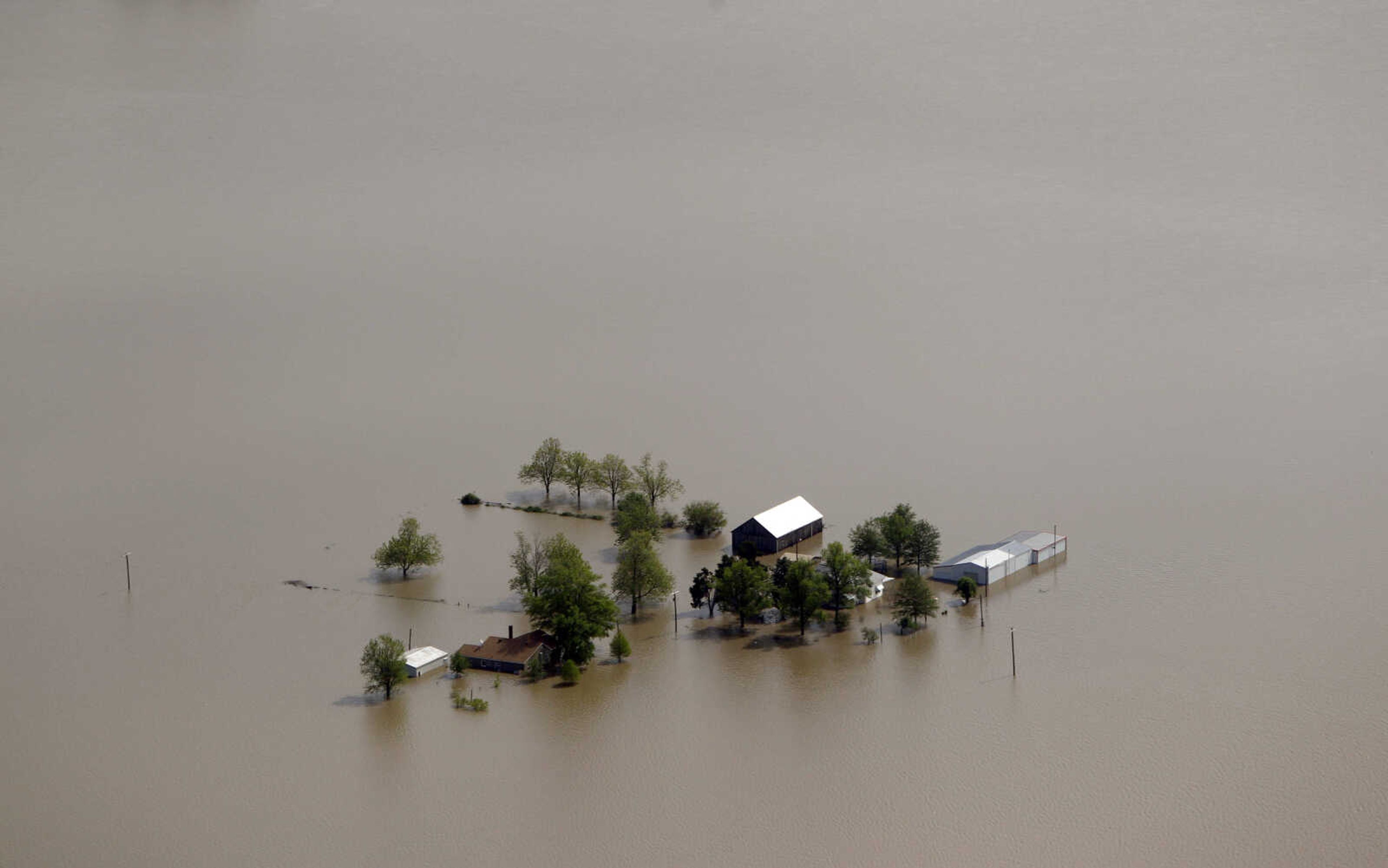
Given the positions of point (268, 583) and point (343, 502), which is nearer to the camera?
point (268, 583)

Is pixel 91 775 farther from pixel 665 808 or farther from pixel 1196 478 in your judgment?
pixel 1196 478

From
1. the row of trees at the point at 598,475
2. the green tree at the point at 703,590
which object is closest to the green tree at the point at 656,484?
the row of trees at the point at 598,475

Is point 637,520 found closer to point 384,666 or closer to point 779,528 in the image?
point 779,528

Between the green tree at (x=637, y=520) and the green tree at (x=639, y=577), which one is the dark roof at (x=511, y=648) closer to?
the green tree at (x=639, y=577)

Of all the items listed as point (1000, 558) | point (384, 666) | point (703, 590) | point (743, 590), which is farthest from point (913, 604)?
point (384, 666)

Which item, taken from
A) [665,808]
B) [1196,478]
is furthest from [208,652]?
[1196,478]

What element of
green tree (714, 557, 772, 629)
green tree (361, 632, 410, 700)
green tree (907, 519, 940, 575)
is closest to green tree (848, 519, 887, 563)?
green tree (907, 519, 940, 575)

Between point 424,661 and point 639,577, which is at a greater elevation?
point 639,577
